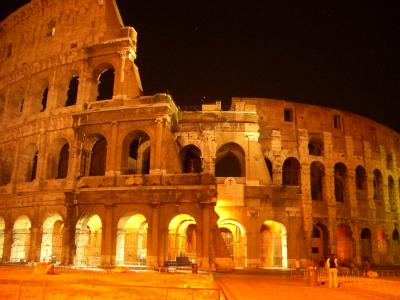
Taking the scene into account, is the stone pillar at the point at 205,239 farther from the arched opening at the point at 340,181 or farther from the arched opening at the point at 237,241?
the arched opening at the point at 340,181

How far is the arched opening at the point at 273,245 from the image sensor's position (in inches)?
981

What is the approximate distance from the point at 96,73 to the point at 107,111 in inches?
145

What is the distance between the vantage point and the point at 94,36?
1027 inches

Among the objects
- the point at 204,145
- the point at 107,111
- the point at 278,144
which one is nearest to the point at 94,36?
the point at 107,111

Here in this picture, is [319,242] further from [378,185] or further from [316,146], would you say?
[378,185]

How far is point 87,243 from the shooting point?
2375cm

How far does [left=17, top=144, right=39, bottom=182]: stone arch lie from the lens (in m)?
26.5

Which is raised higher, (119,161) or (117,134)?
(117,134)

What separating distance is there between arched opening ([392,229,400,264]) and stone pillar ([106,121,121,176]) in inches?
852

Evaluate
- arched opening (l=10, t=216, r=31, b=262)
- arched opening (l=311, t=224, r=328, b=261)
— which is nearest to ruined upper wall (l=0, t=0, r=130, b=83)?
arched opening (l=10, t=216, r=31, b=262)

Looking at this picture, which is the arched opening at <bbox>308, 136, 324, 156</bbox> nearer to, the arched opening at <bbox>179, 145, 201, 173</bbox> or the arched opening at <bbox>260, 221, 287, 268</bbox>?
the arched opening at <bbox>260, 221, 287, 268</bbox>

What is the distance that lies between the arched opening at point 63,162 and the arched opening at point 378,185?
23.1 m

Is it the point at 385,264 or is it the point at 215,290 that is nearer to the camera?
the point at 215,290

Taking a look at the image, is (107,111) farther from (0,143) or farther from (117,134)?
(0,143)
